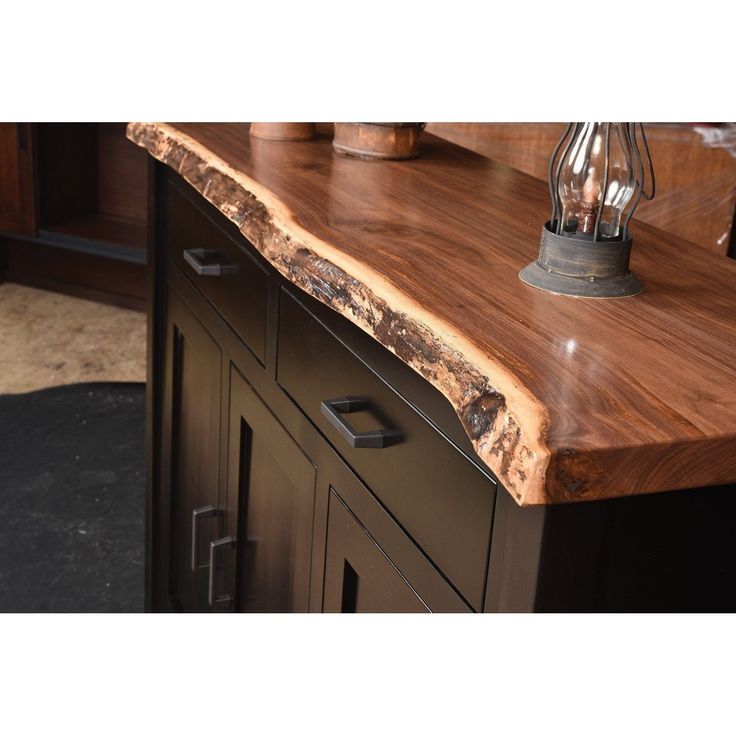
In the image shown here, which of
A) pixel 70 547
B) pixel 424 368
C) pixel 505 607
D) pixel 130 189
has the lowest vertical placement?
pixel 70 547

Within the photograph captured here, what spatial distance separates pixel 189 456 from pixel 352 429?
82cm

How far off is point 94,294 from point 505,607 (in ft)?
11.3

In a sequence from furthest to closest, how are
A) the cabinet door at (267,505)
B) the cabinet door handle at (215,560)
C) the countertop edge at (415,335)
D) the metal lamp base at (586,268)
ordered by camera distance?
the cabinet door handle at (215,560) < the cabinet door at (267,505) < the metal lamp base at (586,268) < the countertop edge at (415,335)

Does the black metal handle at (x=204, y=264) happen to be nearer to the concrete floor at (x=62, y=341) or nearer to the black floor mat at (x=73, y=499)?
the black floor mat at (x=73, y=499)

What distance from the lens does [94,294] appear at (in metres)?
3.86

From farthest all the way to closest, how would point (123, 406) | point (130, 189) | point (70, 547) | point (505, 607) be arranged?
1. point (130, 189)
2. point (123, 406)
3. point (70, 547)
4. point (505, 607)

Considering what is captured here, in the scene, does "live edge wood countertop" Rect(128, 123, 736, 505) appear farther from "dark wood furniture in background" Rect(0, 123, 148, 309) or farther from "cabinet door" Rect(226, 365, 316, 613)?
"dark wood furniture in background" Rect(0, 123, 148, 309)

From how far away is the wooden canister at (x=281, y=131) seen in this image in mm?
1423

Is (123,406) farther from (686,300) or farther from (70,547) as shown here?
(686,300)

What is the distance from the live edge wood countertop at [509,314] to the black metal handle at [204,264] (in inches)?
5.0

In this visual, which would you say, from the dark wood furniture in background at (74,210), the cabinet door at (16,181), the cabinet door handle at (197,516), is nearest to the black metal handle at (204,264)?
the cabinet door handle at (197,516)

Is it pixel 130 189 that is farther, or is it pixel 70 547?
pixel 130 189
